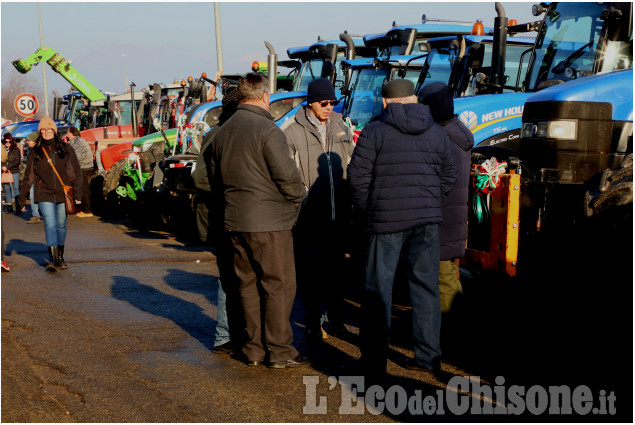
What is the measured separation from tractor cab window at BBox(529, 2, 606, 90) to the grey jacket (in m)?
12.3

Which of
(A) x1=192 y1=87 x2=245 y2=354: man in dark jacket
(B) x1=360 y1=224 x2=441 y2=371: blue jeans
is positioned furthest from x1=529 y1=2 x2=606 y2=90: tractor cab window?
(A) x1=192 y1=87 x2=245 y2=354: man in dark jacket

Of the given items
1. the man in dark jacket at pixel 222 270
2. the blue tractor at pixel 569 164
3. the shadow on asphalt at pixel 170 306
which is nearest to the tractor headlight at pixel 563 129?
the blue tractor at pixel 569 164

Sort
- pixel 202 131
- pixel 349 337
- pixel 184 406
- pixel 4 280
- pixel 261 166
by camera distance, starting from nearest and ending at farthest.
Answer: pixel 184 406
pixel 261 166
pixel 349 337
pixel 4 280
pixel 202 131

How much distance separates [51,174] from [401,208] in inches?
269

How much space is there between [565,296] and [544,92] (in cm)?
Result: 195

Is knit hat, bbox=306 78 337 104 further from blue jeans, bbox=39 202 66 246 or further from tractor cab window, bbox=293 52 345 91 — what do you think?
tractor cab window, bbox=293 52 345 91

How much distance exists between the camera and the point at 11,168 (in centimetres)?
2125

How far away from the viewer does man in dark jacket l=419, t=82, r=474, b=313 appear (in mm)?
6367

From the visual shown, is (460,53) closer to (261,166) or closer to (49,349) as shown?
(261,166)

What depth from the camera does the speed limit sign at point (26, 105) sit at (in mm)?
23266

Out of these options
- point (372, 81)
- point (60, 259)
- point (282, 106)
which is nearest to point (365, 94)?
point (372, 81)

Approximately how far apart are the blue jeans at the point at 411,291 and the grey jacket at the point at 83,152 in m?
14.5

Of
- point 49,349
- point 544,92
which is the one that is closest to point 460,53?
point 544,92

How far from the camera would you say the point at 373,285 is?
601 cm
